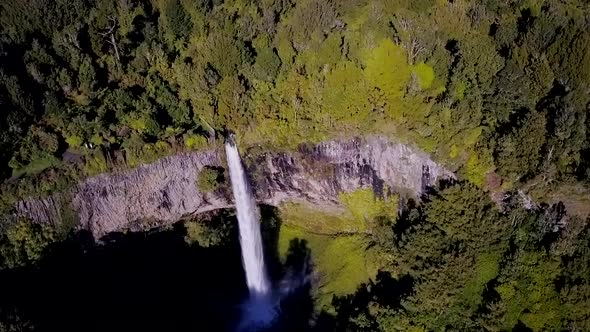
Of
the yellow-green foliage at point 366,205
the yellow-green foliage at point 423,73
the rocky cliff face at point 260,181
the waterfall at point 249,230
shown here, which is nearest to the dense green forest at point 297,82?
the yellow-green foliage at point 423,73

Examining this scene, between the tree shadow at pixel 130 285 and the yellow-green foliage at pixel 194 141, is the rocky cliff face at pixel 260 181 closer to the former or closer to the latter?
the yellow-green foliage at pixel 194 141

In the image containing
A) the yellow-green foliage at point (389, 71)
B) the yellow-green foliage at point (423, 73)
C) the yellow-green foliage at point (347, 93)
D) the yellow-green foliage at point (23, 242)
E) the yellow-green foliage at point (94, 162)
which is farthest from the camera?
the yellow-green foliage at point (347, 93)

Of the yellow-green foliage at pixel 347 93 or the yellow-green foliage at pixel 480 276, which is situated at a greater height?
the yellow-green foliage at pixel 347 93

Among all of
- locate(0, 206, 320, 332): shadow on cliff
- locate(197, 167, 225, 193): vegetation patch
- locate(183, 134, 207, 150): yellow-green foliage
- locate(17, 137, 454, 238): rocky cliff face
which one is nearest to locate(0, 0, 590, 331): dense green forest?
locate(183, 134, 207, 150): yellow-green foliage

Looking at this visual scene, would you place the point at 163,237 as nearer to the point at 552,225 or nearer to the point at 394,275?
the point at 394,275

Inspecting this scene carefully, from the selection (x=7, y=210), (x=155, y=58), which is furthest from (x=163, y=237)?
(x=155, y=58)

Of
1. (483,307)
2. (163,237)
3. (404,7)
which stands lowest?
(483,307)
